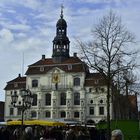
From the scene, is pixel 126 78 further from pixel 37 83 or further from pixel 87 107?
pixel 37 83

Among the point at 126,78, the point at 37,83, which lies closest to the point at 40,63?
the point at 37,83

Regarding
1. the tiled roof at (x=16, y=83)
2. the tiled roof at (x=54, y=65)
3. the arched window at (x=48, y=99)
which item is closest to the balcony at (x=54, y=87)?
the arched window at (x=48, y=99)

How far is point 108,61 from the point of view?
1303 inches

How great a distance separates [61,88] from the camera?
3583 inches

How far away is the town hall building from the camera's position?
87.4 meters

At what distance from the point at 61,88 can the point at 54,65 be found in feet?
18.7

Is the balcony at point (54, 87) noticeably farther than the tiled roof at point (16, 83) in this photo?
No

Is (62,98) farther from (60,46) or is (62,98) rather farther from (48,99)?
(60,46)

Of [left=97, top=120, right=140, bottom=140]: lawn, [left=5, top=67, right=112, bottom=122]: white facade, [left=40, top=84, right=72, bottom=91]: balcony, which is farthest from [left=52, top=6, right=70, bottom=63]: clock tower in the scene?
[left=97, top=120, right=140, bottom=140]: lawn

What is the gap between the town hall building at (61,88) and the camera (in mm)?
87438

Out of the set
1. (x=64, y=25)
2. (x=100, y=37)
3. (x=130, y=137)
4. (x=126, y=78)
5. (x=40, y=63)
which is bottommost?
(x=130, y=137)

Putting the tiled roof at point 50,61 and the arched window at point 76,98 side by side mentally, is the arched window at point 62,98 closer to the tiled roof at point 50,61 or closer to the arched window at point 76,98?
the arched window at point 76,98

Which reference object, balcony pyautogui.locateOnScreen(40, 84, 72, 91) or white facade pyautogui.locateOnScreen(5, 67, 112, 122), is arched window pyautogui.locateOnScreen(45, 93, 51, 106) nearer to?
white facade pyautogui.locateOnScreen(5, 67, 112, 122)

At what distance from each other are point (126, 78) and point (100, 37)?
4067 millimetres
